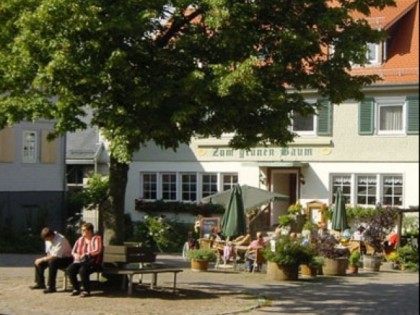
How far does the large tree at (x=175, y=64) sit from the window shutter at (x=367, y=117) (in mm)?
18483

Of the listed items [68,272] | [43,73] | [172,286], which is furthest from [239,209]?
[43,73]

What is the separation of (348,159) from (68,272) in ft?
67.1

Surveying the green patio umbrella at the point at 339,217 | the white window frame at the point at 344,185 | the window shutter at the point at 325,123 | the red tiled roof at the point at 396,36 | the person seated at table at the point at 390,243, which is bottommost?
the person seated at table at the point at 390,243

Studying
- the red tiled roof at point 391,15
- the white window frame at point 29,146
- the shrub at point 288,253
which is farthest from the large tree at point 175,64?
the white window frame at point 29,146

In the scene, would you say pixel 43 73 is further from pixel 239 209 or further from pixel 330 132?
pixel 330 132

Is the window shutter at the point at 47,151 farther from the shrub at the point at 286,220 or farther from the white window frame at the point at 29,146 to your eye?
the shrub at the point at 286,220

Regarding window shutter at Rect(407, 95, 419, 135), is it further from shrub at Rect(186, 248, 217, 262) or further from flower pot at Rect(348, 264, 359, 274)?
flower pot at Rect(348, 264, 359, 274)

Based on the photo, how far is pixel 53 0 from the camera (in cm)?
1540

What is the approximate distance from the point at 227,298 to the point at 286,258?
13.0ft

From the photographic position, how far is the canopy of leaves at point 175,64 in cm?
1536

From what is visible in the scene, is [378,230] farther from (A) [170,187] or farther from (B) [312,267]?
(A) [170,187]

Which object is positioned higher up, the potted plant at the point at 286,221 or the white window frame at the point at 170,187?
the white window frame at the point at 170,187

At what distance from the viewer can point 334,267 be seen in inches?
926

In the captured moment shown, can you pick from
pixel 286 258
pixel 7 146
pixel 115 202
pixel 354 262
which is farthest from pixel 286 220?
pixel 115 202
